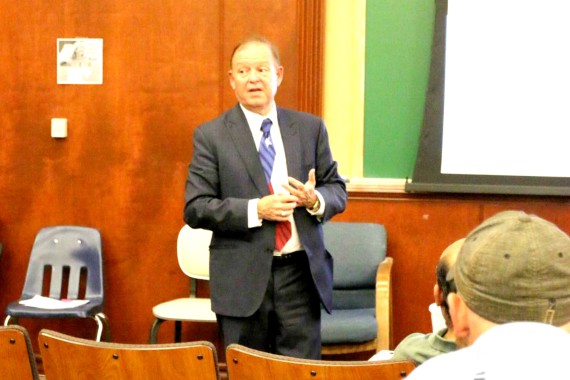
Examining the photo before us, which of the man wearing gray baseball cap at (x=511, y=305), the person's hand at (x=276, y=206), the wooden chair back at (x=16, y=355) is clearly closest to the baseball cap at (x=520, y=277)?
the man wearing gray baseball cap at (x=511, y=305)

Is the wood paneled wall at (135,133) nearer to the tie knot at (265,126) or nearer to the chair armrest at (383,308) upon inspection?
the chair armrest at (383,308)

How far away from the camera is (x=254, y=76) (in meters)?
3.30

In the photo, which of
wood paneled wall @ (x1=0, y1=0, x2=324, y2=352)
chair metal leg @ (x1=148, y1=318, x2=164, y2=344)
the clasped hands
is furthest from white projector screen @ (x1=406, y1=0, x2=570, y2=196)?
the clasped hands

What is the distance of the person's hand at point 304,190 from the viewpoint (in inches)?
123

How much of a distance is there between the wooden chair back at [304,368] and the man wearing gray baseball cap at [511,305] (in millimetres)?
722

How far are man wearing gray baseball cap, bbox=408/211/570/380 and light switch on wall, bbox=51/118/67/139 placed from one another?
3872mm

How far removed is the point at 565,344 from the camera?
124cm

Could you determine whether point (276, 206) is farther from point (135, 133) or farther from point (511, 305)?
point (135, 133)

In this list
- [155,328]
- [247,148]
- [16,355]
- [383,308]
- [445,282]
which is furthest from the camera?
[155,328]

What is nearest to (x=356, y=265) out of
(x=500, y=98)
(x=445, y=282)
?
(x=500, y=98)

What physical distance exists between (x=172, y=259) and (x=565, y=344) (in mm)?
3920

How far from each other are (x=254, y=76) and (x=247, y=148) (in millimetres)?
264

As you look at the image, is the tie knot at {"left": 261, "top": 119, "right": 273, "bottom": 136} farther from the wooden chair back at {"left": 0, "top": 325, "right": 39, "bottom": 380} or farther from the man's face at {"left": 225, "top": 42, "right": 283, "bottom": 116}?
the wooden chair back at {"left": 0, "top": 325, "right": 39, "bottom": 380}

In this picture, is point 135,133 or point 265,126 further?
point 135,133
